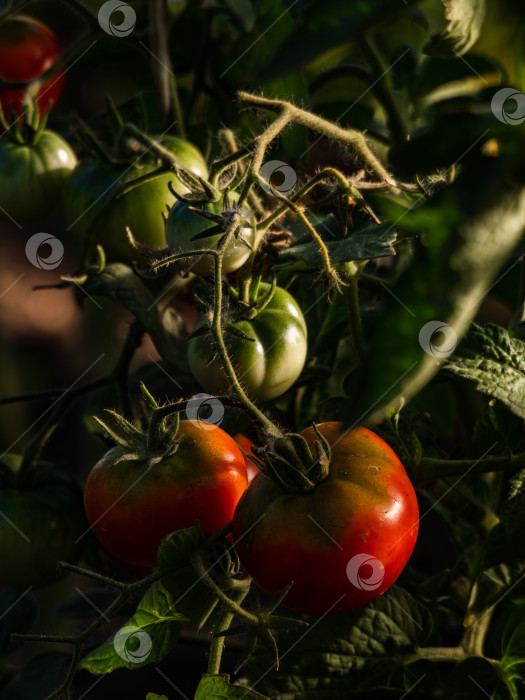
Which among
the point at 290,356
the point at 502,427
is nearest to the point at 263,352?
the point at 290,356

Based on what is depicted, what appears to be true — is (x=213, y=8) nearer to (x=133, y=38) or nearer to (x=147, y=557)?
(x=133, y=38)

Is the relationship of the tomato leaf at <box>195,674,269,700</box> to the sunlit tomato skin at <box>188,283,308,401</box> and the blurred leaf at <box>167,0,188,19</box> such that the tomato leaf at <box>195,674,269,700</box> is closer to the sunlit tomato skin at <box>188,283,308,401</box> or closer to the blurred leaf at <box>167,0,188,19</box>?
the sunlit tomato skin at <box>188,283,308,401</box>

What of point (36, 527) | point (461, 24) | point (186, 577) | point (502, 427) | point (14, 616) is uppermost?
point (461, 24)

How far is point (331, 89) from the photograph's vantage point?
1.97 feet

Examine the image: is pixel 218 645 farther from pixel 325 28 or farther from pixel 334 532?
pixel 325 28

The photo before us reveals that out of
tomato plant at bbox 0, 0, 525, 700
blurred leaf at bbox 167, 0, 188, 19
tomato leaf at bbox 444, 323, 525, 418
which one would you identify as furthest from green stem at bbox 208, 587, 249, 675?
blurred leaf at bbox 167, 0, 188, 19

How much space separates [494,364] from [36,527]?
0.88ft

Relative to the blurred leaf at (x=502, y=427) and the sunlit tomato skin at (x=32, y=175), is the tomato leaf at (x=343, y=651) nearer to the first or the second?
the blurred leaf at (x=502, y=427)

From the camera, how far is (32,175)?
486 millimetres

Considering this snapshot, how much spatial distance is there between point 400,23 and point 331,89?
0.34ft

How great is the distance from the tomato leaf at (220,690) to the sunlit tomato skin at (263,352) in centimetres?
13

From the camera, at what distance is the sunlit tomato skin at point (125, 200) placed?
0.44 metres

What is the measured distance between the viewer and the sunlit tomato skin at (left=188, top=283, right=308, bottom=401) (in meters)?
0.36

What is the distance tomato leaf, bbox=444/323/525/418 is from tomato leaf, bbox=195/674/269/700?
0.16m
